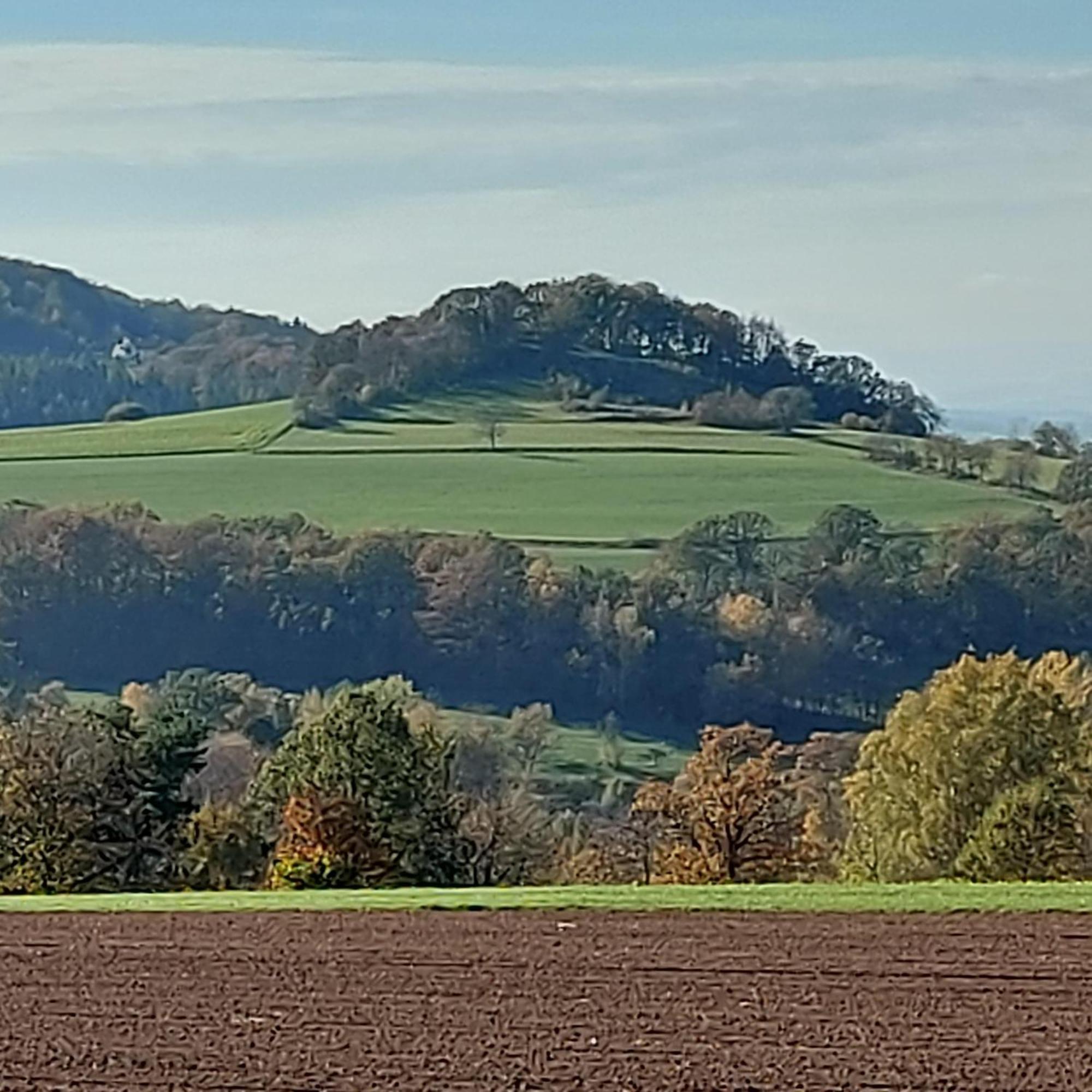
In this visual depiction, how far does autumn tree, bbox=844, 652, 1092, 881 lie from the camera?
42062mm

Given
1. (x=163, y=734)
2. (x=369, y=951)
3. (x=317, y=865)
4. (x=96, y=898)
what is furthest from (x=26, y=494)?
(x=369, y=951)

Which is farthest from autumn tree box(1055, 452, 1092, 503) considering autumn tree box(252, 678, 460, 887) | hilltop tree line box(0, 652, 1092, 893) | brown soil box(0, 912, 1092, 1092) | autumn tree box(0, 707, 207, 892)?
brown soil box(0, 912, 1092, 1092)

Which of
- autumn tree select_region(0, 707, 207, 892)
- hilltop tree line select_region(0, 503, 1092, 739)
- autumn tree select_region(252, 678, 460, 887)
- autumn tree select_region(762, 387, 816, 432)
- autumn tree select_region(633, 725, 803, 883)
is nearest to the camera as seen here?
autumn tree select_region(252, 678, 460, 887)

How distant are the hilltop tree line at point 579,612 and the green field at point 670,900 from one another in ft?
188

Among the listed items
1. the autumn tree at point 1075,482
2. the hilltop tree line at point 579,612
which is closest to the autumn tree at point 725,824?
the hilltop tree line at point 579,612

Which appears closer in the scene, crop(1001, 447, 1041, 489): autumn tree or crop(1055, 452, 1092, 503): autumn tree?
crop(1055, 452, 1092, 503): autumn tree

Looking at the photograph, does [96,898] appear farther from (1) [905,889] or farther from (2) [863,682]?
(2) [863,682]

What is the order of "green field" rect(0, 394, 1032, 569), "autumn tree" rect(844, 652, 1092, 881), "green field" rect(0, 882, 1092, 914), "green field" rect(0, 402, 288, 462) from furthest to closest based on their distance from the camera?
"green field" rect(0, 402, 288, 462)
"green field" rect(0, 394, 1032, 569)
"autumn tree" rect(844, 652, 1092, 881)
"green field" rect(0, 882, 1092, 914)

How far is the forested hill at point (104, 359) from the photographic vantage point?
14262 centimetres

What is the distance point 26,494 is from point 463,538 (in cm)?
2230

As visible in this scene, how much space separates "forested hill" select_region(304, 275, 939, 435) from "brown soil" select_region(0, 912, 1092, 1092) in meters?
89.5

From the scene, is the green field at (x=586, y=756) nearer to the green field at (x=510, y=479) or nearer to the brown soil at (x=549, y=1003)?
the green field at (x=510, y=479)

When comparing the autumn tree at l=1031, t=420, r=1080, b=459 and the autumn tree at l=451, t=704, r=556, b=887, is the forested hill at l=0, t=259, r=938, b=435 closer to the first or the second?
the autumn tree at l=1031, t=420, r=1080, b=459

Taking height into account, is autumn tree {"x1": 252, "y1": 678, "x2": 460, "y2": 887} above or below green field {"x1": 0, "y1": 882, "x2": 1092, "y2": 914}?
below
